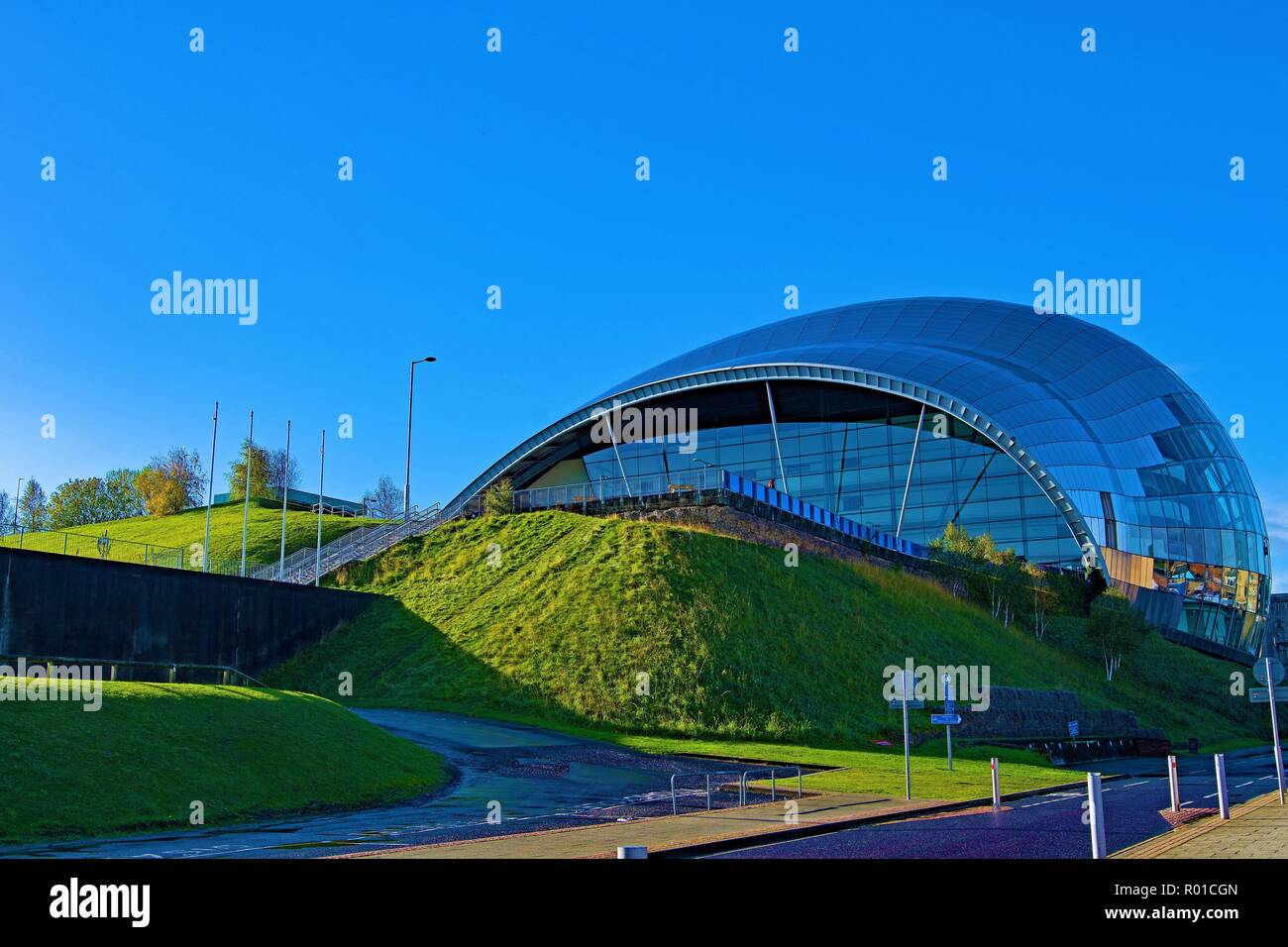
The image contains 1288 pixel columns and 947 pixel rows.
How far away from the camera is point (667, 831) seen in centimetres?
1650

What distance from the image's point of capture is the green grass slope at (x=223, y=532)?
61.6 m

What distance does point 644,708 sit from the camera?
33.8 meters

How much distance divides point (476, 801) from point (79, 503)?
315 feet

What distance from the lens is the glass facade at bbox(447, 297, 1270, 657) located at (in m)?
65.6

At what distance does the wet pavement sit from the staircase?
56.4 feet

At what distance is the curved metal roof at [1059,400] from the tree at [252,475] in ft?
90.3

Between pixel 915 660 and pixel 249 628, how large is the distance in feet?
81.2

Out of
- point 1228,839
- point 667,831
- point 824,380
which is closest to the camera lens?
point 1228,839

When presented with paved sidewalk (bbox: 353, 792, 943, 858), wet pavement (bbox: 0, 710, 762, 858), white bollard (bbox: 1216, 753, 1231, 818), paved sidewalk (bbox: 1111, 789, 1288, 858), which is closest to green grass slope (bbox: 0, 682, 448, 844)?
wet pavement (bbox: 0, 710, 762, 858)

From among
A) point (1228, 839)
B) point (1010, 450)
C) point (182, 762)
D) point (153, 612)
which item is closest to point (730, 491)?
point (153, 612)

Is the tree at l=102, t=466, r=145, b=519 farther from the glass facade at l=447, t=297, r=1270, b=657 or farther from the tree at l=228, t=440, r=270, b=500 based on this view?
the glass facade at l=447, t=297, r=1270, b=657

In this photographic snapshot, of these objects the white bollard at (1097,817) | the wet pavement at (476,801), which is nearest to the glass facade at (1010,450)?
the wet pavement at (476,801)

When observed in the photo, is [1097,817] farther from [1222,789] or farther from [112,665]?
[112,665]

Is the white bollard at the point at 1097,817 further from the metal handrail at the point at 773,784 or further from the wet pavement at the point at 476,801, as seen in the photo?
the metal handrail at the point at 773,784
